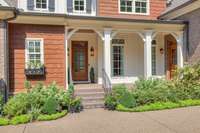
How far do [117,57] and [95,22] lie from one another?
3.22 meters

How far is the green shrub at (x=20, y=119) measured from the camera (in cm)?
895

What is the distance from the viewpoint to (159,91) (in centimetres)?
1177

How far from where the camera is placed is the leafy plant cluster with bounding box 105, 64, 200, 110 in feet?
36.3

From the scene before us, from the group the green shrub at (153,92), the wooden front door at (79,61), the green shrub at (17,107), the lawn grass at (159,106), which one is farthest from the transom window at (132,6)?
the green shrub at (17,107)

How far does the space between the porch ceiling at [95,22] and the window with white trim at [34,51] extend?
35.6 inches

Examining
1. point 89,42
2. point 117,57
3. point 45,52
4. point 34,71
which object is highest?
point 89,42

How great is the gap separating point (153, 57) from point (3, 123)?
1021 cm

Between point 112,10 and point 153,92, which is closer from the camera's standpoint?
point 153,92

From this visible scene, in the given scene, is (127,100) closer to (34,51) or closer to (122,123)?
(122,123)

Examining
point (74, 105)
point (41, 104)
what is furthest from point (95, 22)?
point (41, 104)

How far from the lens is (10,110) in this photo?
958cm

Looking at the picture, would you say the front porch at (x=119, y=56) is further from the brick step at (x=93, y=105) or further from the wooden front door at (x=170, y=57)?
the brick step at (x=93, y=105)

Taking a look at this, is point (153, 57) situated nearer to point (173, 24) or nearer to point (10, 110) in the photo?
point (173, 24)

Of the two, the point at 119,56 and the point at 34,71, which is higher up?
the point at 119,56
